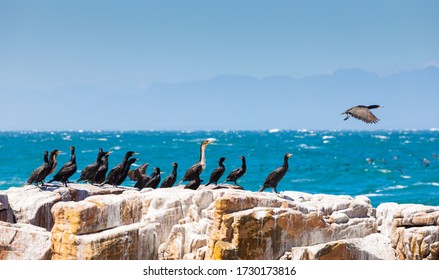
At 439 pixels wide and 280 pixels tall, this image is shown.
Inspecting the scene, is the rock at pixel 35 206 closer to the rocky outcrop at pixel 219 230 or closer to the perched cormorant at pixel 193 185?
the rocky outcrop at pixel 219 230

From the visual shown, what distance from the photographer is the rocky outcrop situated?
35.8ft

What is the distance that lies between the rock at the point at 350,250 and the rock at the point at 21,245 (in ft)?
11.7

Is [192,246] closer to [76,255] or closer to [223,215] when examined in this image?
[223,215]

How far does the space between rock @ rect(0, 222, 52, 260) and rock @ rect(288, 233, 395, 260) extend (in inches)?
140

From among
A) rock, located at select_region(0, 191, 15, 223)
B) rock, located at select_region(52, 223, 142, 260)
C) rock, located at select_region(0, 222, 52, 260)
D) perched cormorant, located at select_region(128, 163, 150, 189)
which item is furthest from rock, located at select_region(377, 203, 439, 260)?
rock, located at select_region(0, 191, 15, 223)

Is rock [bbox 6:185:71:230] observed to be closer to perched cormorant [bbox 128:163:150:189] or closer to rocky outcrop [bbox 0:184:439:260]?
rocky outcrop [bbox 0:184:439:260]

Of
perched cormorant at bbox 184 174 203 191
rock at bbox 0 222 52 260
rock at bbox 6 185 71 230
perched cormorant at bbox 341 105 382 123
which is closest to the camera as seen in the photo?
rock at bbox 0 222 52 260

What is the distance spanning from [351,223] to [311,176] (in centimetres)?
2403

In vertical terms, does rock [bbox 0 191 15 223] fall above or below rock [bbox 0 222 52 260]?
above

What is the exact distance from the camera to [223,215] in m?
10.9

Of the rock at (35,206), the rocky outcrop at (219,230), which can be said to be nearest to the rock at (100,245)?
the rocky outcrop at (219,230)

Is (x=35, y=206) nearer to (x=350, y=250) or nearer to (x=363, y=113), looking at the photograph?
(x=350, y=250)

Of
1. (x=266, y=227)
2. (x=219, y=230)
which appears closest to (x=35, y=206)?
(x=219, y=230)
